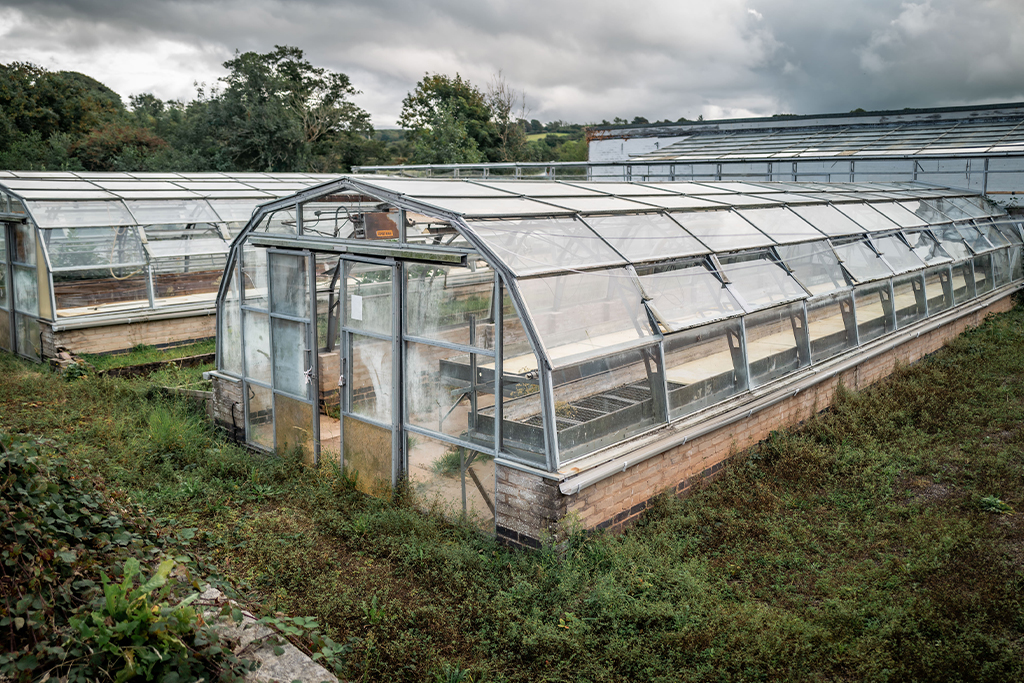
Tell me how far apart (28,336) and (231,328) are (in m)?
5.87

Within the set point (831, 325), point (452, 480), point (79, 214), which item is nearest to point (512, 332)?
point (452, 480)

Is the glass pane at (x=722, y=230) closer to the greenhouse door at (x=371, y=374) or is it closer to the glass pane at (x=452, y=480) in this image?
the greenhouse door at (x=371, y=374)

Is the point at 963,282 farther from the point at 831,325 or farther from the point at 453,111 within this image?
the point at 453,111

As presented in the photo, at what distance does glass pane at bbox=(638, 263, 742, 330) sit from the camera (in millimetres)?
7227

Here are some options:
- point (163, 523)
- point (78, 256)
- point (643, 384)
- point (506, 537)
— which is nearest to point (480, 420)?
point (506, 537)

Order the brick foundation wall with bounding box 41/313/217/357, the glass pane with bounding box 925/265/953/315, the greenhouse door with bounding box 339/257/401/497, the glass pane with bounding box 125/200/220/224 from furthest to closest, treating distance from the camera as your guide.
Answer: the glass pane with bounding box 125/200/220/224
the glass pane with bounding box 925/265/953/315
the brick foundation wall with bounding box 41/313/217/357
the greenhouse door with bounding box 339/257/401/497

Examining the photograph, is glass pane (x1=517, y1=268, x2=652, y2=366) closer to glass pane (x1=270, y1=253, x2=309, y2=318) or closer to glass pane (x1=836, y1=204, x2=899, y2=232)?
glass pane (x1=270, y1=253, x2=309, y2=318)

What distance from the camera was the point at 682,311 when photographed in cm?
740

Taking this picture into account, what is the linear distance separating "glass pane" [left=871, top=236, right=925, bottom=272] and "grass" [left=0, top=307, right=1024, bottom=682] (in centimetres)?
354

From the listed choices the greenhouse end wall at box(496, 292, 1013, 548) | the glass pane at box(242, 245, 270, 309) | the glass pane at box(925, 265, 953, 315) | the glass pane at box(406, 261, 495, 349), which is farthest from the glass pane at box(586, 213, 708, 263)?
the glass pane at box(925, 265, 953, 315)

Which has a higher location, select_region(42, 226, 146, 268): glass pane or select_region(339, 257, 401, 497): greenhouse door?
select_region(42, 226, 146, 268): glass pane

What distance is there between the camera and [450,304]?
678 centimetres

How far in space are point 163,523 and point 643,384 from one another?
4.43 meters

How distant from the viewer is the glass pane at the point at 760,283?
8.41 m
